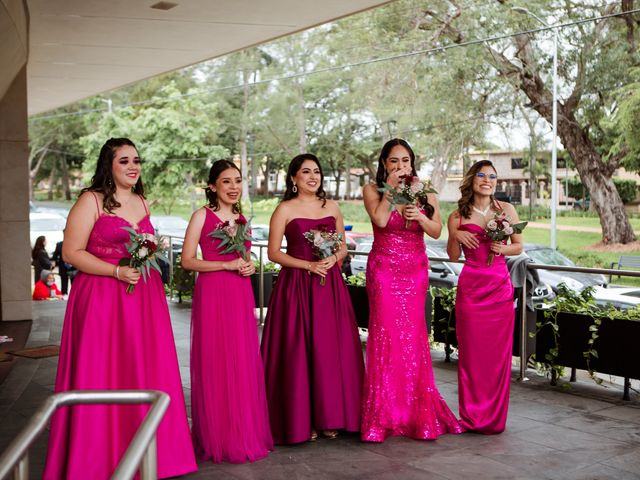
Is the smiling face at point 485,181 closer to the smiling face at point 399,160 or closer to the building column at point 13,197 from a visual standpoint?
the smiling face at point 399,160

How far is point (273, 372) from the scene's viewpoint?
5.80 meters

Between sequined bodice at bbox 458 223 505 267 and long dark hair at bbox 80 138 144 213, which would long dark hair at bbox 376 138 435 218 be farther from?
long dark hair at bbox 80 138 144 213

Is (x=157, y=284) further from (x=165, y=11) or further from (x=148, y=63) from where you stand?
(x=148, y=63)

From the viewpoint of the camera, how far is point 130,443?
2.07 metres

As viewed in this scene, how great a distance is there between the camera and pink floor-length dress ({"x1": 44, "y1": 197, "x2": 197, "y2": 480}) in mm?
4598

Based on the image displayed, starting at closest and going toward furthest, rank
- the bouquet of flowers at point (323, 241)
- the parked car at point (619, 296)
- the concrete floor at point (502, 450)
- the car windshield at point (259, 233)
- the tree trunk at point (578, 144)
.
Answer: the concrete floor at point (502, 450)
the bouquet of flowers at point (323, 241)
the parked car at point (619, 296)
the tree trunk at point (578, 144)
the car windshield at point (259, 233)

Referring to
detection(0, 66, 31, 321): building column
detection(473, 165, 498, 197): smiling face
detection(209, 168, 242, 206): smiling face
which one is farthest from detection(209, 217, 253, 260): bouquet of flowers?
detection(0, 66, 31, 321): building column

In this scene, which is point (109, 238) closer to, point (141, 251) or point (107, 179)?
point (141, 251)

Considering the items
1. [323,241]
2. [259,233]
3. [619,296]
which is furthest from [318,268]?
[259,233]

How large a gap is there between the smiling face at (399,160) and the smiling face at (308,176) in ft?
1.75

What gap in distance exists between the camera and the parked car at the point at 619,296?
35.0 feet

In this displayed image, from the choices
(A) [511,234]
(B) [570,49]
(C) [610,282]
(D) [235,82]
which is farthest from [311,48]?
(A) [511,234]

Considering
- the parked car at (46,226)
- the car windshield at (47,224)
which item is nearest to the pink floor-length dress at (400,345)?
the parked car at (46,226)

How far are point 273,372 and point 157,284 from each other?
1.31 meters
